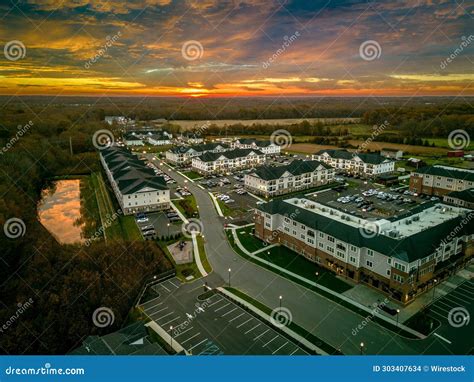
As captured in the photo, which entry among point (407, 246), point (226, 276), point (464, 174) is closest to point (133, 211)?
point (226, 276)

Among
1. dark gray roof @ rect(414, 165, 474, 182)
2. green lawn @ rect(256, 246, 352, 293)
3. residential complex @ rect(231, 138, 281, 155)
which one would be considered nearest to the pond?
green lawn @ rect(256, 246, 352, 293)

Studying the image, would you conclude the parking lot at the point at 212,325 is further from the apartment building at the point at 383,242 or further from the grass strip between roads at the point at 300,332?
the apartment building at the point at 383,242

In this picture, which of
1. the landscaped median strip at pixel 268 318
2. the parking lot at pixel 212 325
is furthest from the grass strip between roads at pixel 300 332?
the parking lot at pixel 212 325

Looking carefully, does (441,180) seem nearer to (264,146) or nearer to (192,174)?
(192,174)

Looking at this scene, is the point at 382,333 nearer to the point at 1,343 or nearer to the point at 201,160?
the point at 1,343

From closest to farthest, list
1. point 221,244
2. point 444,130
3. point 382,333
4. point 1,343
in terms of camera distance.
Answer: point 1,343, point 382,333, point 221,244, point 444,130

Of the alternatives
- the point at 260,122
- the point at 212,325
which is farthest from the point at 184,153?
the point at 260,122
